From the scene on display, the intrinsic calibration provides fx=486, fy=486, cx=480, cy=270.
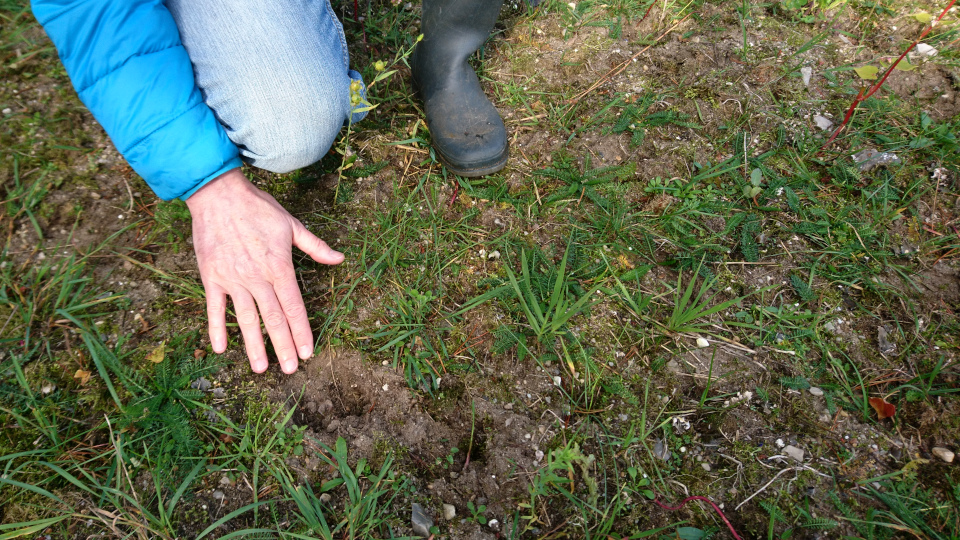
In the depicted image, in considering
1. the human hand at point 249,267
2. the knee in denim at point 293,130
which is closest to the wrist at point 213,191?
the human hand at point 249,267

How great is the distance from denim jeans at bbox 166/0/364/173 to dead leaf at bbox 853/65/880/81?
237 centimetres

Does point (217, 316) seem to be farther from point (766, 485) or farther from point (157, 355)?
point (766, 485)

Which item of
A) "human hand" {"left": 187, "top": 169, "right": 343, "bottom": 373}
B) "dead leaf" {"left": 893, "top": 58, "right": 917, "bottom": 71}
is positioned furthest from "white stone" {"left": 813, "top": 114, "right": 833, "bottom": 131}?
"human hand" {"left": 187, "top": 169, "right": 343, "bottom": 373}

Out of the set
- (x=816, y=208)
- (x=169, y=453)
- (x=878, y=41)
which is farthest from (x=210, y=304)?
(x=878, y=41)

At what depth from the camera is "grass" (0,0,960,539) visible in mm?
1464

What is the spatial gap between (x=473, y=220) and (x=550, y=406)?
79cm

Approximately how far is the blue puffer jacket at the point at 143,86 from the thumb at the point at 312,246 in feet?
0.96

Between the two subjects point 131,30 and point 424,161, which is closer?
point 131,30

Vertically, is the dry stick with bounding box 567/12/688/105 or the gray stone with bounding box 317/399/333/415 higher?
the dry stick with bounding box 567/12/688/105

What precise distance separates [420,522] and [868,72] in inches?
108

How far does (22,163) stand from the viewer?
193cm

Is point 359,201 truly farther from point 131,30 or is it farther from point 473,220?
point 131,30

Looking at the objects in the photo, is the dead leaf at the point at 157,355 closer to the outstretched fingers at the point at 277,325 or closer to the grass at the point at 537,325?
the grass at the point at 537,325

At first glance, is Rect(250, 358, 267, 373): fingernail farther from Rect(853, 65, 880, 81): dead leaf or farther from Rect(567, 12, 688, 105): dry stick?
Rect(853, 65, 880, 81): dead leaf
